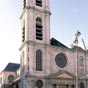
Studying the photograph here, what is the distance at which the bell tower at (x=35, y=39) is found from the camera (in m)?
46.7

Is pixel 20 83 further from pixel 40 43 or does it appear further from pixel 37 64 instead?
pixel 40 43

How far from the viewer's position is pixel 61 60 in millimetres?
50906

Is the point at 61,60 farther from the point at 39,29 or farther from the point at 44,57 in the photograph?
the point at 39,29

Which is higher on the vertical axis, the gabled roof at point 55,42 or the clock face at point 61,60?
the gabled roof at point 55,42

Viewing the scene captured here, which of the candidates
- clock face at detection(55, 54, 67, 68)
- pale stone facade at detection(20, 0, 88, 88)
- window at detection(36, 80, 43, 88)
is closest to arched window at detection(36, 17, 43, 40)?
pale stone facade at detection(20, 0, 88, 88)

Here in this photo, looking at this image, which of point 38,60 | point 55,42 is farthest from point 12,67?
point 38,60

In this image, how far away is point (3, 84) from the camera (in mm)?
69688

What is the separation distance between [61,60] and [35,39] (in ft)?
23.4

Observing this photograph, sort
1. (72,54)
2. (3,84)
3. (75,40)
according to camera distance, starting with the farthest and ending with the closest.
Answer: (3,84)
(72,54)
(75,40)

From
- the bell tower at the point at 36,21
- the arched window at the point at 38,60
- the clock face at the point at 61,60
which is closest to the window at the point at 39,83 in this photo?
the arched window at the point at 38,60

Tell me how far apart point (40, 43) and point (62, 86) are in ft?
30.5

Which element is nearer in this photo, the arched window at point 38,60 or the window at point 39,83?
the window at point 39,83

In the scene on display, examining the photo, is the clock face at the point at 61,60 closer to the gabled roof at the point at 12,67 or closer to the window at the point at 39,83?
the window at the point at 39,83

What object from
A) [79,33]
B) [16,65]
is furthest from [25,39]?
[16,65]
